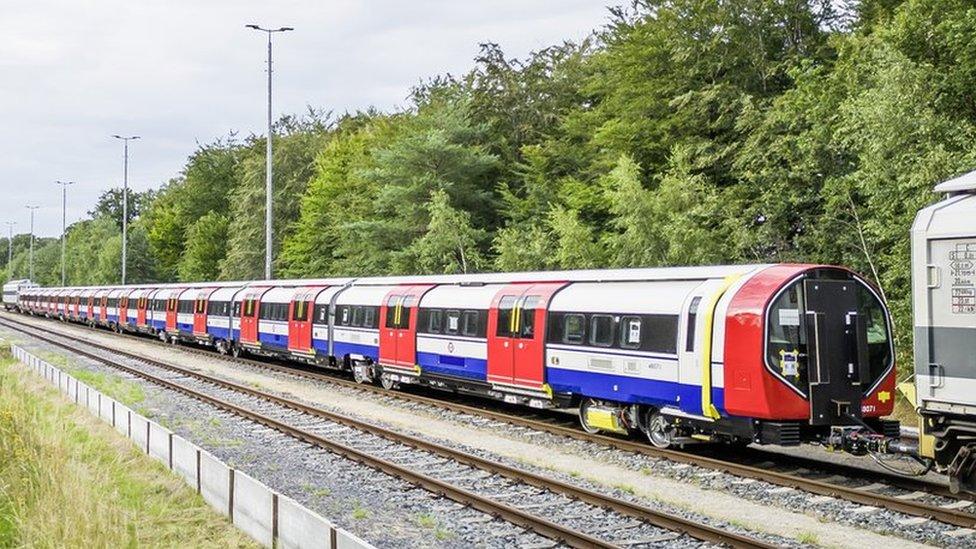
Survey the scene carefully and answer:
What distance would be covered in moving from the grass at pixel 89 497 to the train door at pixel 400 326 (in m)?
9.36

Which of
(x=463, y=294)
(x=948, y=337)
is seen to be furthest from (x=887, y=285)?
(x=948, y=337)

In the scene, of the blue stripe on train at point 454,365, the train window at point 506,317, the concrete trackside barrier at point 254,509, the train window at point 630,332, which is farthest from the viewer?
the blue stripe on train at point 454,365

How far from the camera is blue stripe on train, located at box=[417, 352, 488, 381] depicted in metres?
22.2

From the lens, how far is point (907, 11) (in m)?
23.2

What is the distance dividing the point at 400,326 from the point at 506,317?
532 cm

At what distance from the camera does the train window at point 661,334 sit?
16109 millimetres

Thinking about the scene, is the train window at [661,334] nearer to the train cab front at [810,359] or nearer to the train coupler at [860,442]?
the train cab front at [810,359]

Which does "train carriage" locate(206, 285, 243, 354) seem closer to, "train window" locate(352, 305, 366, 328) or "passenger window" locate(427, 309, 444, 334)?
"train window" locate(352, 305, 366, 328)

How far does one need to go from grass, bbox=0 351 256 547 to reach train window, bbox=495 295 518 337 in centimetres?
795

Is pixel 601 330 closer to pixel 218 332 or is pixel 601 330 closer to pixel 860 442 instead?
pixel 860 442

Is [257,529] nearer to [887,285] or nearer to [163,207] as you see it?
[887,285]

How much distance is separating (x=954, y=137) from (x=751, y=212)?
849cm

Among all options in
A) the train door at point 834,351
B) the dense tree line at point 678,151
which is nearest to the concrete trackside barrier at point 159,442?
the train door at point 834,351

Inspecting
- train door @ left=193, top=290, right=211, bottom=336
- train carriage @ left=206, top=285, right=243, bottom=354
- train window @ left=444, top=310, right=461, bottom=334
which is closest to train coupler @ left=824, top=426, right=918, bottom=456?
train window @ left=444, top=310, right=461, bottom=334
